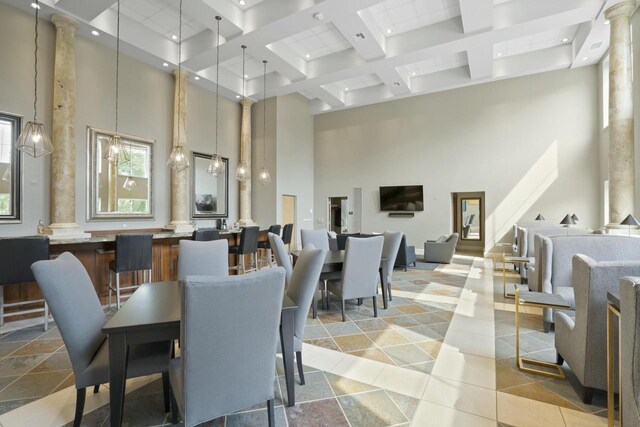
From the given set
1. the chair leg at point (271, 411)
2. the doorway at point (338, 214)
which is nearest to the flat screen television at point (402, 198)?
the doorway at point (338, 214)

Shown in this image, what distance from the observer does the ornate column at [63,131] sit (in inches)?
189

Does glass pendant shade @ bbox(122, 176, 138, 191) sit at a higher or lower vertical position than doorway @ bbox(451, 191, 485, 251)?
higher

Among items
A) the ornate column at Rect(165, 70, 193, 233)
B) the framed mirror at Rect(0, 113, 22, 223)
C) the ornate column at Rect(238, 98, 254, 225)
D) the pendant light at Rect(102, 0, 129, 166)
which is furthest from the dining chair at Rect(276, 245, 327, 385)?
the ornate column at Rect(238, 98, 254, 225)

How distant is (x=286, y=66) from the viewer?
738 cm

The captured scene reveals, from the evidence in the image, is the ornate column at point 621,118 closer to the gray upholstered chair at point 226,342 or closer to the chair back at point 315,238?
the chair back at point 315,238

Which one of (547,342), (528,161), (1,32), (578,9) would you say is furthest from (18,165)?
(528,161)

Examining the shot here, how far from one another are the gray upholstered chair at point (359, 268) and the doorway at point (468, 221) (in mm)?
7116

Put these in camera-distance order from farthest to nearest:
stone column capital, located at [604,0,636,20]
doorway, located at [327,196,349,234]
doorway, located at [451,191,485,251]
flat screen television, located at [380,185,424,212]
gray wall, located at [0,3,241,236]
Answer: doorway, located at [327,196,349,234], doorway, located at [451,191,485,251], flat screen television, located at [380,185,424,212], stone column capital, located at [604,0,636,20], gray wall, located at [0,3,241,236]

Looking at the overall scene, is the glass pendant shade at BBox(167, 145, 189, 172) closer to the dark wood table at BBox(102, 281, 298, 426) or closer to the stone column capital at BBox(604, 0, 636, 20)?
the dark wood table at BBox(102, 281, 298, 426)

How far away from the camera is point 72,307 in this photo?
5.17ft

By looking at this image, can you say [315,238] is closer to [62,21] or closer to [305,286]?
[305,286]

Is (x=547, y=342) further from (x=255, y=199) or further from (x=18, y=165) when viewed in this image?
(x=255, y=199)

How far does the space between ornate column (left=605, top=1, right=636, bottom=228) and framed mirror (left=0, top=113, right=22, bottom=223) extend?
384 inches

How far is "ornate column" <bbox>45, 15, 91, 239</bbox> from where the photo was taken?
4812mm
